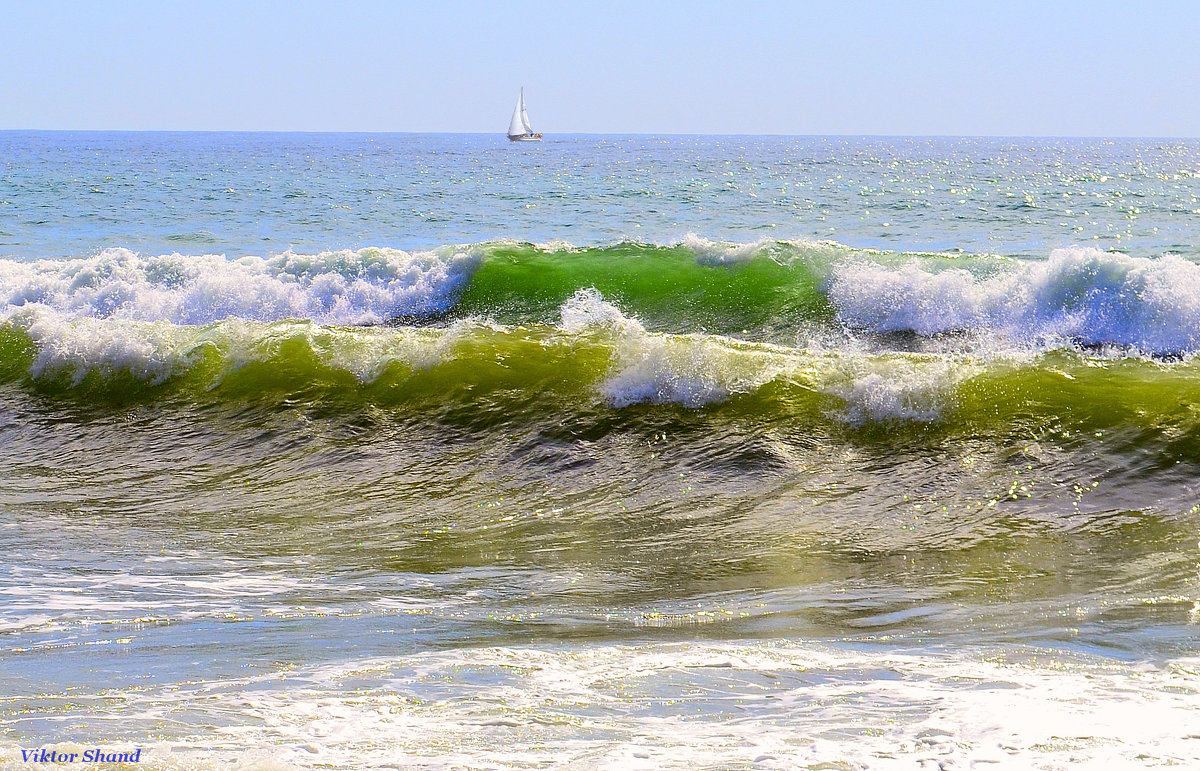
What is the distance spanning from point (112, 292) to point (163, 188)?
31.5 m

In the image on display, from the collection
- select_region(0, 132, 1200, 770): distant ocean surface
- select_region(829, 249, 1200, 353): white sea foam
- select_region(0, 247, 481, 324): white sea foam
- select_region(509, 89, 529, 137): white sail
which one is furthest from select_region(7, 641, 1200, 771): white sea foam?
select_region(509, 89, 529, 137): white sail

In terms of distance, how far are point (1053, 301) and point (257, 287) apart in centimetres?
943

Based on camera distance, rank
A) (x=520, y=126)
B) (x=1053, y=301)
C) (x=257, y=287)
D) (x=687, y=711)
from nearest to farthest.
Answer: (x=687, y=711) → (x=1053, y=301) → (x=257, y=287) → (x=520, y=126)

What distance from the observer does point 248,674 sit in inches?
151

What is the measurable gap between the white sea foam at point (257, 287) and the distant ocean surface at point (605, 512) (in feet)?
0.17

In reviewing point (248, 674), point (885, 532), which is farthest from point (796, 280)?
point (248, 674)

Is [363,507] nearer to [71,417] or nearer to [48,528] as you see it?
[48,528]

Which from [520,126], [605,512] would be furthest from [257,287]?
[520,126]

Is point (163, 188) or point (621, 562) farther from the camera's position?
point (163, 188)

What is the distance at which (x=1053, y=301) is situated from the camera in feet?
37.1

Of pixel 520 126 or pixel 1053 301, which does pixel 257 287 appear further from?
pixel 520 126

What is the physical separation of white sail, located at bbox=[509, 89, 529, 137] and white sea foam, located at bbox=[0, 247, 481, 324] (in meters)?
90.6

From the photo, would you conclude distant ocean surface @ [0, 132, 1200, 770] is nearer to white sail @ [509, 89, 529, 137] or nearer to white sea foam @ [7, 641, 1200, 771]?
white sea foam @ [7, 641, 1200, 771]

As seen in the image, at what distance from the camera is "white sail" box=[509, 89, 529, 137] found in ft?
336
